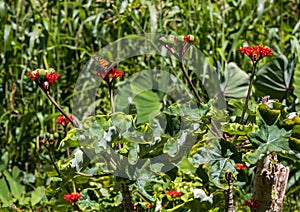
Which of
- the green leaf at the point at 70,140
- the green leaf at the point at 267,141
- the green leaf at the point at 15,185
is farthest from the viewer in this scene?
the green leaf at the point at 15,185

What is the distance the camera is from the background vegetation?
2.20m

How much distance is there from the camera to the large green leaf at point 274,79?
2.11m

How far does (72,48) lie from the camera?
235 centimetres

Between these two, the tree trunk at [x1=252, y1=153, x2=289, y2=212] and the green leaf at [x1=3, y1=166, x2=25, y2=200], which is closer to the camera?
the tree trunk at [x1=252, y1=153, x2=289, y2=212]

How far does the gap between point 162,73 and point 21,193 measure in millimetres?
743

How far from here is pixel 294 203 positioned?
207 centimetres

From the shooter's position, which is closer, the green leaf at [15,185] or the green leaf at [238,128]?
the green leaf at [238,128]

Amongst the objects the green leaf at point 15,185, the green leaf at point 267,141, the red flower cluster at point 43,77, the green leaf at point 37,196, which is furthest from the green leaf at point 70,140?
the green leaf at point 15,185

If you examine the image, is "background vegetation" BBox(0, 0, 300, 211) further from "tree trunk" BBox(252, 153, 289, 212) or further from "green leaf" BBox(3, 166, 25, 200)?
"tree trunk" BBox(252, 153, 289, 212)

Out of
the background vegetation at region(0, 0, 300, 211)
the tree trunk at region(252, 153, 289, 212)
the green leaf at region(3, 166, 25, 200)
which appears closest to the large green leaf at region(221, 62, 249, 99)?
the background vegetation at region(0, 0, 300, 211)

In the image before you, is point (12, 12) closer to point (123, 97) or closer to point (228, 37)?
point (123, 97)

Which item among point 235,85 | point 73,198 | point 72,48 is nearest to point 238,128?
point 73,198

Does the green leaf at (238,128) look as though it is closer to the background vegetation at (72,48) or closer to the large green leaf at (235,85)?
the large green leaf at (235,85)

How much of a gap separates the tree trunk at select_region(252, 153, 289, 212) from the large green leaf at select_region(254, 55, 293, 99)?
894mm
